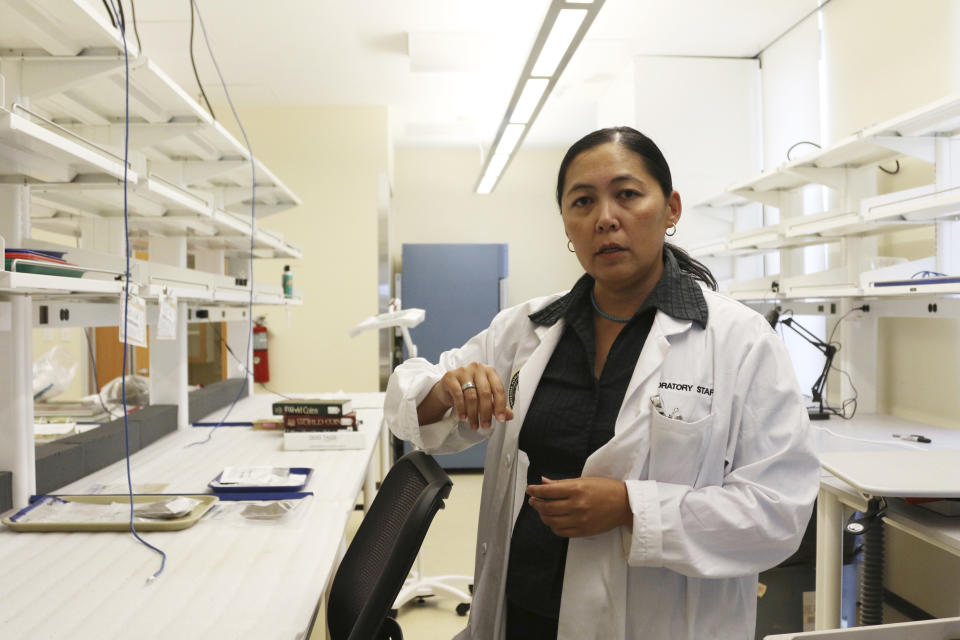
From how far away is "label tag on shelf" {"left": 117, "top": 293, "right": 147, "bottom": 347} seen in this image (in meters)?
1.58

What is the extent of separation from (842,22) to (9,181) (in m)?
3.73

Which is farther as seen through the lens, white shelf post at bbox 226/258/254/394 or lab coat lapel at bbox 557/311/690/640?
white shelf post at bbox 226/258/254/394

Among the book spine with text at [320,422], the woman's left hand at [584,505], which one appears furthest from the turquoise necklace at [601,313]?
the book spine with text at [320,422]

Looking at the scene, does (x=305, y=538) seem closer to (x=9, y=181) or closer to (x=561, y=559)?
(x=561, y=559)

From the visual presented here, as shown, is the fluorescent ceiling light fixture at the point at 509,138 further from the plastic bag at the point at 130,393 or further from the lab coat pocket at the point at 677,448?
the lab coat pocket at the point at 677,448

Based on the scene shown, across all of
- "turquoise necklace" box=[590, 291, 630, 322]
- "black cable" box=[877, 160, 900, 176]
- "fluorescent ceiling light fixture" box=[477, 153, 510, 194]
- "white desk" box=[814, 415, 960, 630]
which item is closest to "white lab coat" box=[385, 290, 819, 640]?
"turquoise necklace" box=[590, 291, 630, 322]

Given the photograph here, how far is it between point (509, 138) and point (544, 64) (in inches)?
50.4

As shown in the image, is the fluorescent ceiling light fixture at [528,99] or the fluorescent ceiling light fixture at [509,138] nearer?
the fluorescent ceiling light fixture at [528,99]

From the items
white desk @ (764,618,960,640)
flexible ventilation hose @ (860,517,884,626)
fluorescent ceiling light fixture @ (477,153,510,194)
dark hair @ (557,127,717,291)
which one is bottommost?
flexible ventilation hose @ (860,517,884,626)

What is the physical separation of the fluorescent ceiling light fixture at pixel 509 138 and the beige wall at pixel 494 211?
2.22m

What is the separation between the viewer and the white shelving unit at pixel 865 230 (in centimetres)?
212

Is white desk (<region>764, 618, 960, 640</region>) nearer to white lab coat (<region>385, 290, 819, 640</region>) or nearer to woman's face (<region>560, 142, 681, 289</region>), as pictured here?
white lab coat (<region>385, 290, 819, 640</region>)

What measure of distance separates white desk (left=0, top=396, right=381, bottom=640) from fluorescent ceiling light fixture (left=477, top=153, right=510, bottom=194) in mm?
3090

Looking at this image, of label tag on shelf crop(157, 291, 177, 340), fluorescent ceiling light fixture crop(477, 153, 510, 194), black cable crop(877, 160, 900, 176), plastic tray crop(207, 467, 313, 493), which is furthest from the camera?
fluorescent ceiling light fixture crop(477, 153, 510, 194)
